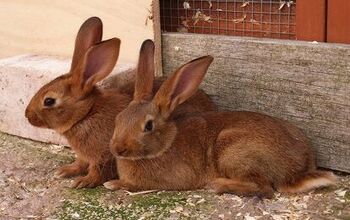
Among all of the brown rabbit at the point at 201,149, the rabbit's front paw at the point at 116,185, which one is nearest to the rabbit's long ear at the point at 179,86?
the brown rabbit at the point at 201,149

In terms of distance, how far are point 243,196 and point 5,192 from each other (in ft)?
3.75

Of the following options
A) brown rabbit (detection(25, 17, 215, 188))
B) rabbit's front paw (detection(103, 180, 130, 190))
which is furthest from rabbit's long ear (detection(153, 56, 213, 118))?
rabbit's front paw (detection(103, 180, 130, 190))

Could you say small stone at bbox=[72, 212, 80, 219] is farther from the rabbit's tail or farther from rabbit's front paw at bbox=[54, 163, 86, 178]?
the rabbit's tail

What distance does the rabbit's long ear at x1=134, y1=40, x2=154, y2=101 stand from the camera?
3143 millimetres

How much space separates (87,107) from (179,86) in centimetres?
47

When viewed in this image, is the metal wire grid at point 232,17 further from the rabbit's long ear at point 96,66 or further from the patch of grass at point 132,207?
the patch of grass at point 132,207

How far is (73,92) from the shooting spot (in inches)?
126

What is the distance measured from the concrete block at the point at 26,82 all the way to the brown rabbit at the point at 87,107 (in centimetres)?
37

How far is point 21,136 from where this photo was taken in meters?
3.97

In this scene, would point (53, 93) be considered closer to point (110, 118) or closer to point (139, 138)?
point (110, 118)

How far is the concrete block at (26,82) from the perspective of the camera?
3.66m

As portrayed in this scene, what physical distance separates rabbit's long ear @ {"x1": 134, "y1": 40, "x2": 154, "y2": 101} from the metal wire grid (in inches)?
23.0

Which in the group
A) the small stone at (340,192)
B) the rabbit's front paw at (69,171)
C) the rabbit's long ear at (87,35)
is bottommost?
the small stone at (340,192)

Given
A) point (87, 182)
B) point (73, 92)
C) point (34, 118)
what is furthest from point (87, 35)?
point (87, 182)
